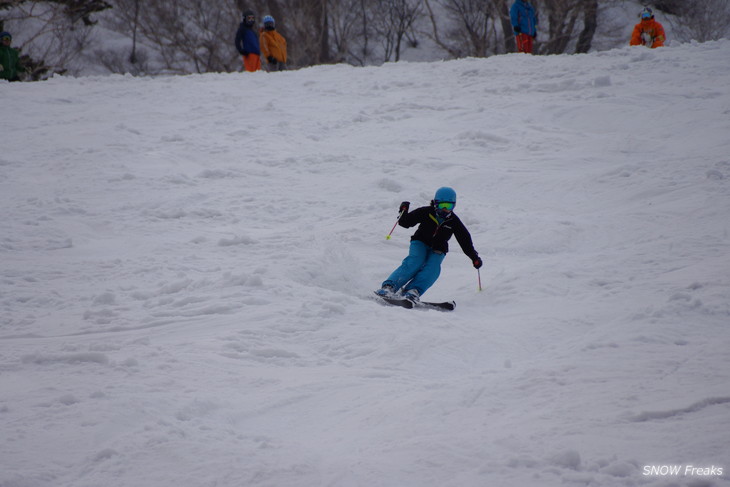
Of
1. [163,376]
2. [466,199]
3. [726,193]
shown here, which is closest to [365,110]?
[466,199]

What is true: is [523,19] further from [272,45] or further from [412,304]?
[412,304]

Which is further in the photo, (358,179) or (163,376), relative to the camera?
(358,179)

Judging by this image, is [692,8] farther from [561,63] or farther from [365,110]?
[365,110]

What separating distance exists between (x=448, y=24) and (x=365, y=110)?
20578 mm

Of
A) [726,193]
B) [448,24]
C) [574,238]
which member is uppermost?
[448,24]

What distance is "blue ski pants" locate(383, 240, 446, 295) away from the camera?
5645 mm

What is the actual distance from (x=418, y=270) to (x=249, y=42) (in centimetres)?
1098

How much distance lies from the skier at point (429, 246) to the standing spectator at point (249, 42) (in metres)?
10.1

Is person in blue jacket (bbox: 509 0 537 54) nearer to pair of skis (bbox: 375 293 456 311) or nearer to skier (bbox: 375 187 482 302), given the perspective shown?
skier (bbox: 375 187 482 302)

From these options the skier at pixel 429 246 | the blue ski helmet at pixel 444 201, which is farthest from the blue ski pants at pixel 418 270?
the blue ski helmet at pixel 444 201

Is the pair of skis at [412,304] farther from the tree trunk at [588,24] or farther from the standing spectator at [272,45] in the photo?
the tree trunk at [588,24]

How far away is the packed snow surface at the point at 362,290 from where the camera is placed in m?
2.82

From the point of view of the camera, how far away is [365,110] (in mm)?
11523

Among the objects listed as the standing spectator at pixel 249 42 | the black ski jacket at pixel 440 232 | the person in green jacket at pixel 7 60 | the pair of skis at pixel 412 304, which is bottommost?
the pair of skis at pixel 412 304
